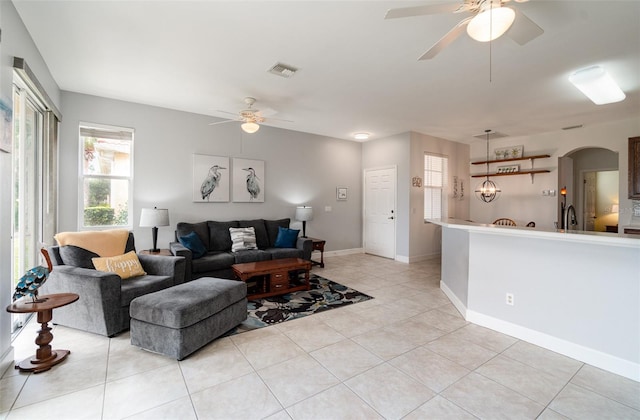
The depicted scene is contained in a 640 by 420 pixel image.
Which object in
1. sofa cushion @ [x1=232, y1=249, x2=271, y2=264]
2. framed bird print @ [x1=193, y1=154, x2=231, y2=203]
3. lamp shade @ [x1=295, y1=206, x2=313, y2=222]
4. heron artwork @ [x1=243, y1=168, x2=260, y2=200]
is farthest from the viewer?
lamp shade @ [x1=295, y1=206, x2=313, y2=222]

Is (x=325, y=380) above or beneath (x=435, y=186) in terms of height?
beneath

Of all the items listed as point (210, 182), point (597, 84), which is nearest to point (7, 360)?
point (210, 182)

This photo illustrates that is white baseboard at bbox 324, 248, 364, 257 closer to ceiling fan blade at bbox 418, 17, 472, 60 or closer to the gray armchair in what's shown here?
the gray armchair

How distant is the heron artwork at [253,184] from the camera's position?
17.4 ft

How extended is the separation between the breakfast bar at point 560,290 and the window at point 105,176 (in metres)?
4.68

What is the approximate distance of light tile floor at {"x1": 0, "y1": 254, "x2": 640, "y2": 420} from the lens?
1.71 m

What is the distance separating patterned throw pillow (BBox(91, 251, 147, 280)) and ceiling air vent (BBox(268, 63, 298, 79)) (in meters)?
2.63

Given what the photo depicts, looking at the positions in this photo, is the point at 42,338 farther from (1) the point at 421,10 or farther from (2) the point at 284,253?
(1) the point at 421,10

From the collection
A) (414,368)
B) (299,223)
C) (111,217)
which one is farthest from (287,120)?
(414,368)

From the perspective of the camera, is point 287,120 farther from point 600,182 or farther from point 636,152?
point 600,182

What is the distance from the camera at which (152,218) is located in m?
3.94

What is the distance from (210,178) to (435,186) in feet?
15.9

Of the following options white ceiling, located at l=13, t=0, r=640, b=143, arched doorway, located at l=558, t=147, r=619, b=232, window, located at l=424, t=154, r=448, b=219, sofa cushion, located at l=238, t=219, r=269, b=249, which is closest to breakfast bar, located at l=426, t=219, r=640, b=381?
white ceiling, located at l=13, t=0, r=640, b=143

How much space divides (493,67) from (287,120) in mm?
3219
